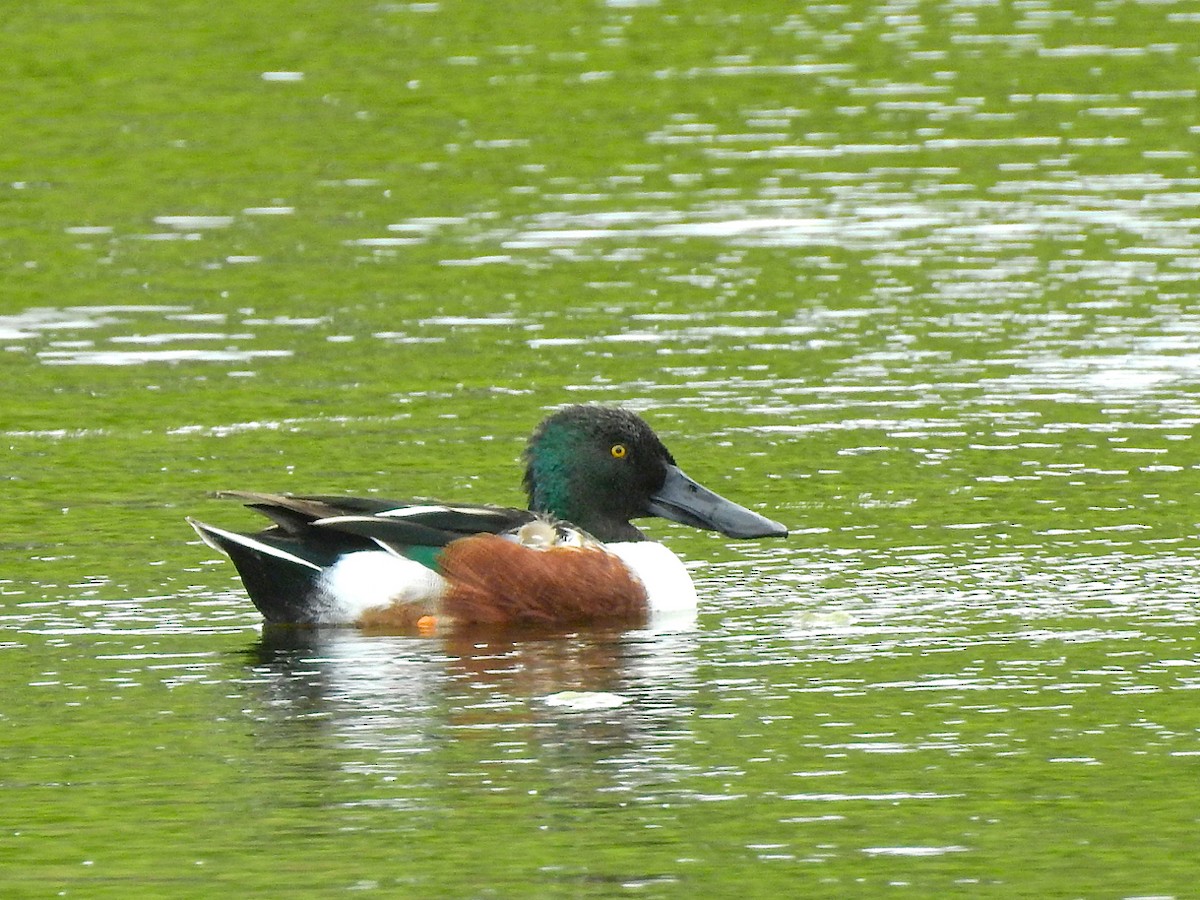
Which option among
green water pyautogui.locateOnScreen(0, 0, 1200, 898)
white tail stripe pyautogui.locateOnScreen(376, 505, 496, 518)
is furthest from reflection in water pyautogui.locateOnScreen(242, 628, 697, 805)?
white tail stripe pyautogui.locateOnScreen(376, 505, 496, 518)

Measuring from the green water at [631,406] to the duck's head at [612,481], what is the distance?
349 millimetres

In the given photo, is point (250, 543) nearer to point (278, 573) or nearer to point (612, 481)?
point (278, 573)

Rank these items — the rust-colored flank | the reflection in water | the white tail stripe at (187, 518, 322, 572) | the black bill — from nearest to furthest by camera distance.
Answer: the reflection in water, the white tail stripe at (187, 518, 322, 572), the rust-colored flank, the black bill

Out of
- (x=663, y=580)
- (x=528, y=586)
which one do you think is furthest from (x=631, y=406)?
(x=528, y=586)

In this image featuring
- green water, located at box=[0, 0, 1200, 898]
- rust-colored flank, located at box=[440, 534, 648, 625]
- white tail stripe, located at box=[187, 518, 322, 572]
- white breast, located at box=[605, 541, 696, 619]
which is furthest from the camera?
white breast, located at box=[605, 541, 696, 619]

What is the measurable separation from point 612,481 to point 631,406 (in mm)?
3114

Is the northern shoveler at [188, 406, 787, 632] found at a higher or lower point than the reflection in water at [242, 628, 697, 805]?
higher

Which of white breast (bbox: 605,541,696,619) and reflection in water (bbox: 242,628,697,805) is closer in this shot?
reflection in water (bbox: 242,628,697,805)

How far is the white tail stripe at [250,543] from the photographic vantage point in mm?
12188

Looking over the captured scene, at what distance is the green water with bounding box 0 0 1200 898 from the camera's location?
921 cm

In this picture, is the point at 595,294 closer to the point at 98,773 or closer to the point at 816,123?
the point at 816,123

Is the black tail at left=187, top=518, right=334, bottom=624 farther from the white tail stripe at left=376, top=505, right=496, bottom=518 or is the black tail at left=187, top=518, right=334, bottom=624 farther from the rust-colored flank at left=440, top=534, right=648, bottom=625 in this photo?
the rust-colored flank at left=440, top=534, right=648, bottom=625

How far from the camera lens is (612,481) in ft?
44.2

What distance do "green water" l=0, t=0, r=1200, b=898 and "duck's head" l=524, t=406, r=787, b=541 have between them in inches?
13.7
